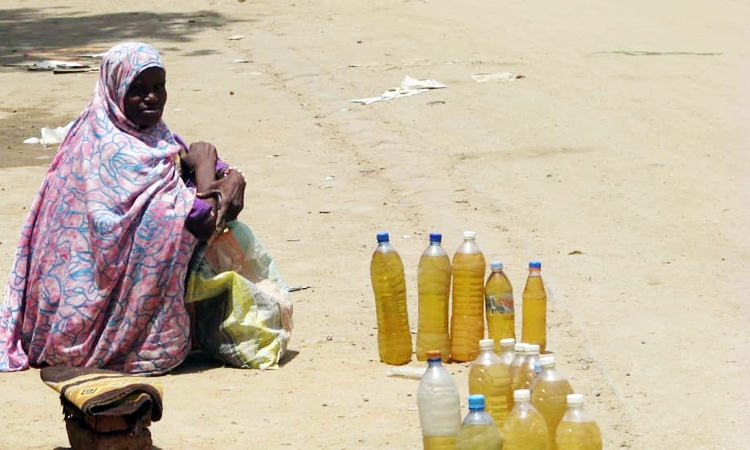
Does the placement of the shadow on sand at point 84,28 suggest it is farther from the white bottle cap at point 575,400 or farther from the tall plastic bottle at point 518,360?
the white bottle cap at point 575,400

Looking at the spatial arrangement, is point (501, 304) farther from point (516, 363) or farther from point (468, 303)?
point (516, 363)

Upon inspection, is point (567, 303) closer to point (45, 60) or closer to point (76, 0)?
point (45, 60)

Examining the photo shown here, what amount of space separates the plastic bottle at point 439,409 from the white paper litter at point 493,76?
29.7 feet

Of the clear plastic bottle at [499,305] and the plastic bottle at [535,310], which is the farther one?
the plastic bottle at [535,310]

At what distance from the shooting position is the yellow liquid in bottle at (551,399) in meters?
4.50

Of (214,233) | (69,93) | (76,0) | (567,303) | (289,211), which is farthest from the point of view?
(76,0)

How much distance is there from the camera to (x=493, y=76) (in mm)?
13672

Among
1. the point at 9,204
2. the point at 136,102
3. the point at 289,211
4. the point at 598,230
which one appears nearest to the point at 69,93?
the point at 9,204

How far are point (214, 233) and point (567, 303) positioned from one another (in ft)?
6.53

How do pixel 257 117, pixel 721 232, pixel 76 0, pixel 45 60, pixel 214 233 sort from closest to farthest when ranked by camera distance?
pixel 214 233 → pixel 721 232 → pixel 257 117 → pixel 45 60 → pixel 76 0

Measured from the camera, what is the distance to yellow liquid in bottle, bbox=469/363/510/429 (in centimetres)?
481

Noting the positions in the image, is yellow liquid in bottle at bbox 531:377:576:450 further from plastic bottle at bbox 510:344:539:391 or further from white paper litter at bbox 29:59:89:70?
white paper litter at bbox 29:59:89:70

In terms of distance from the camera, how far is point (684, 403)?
5586 mm

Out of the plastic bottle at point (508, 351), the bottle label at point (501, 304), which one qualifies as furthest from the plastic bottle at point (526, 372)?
the bottle label at point (501, 304)
